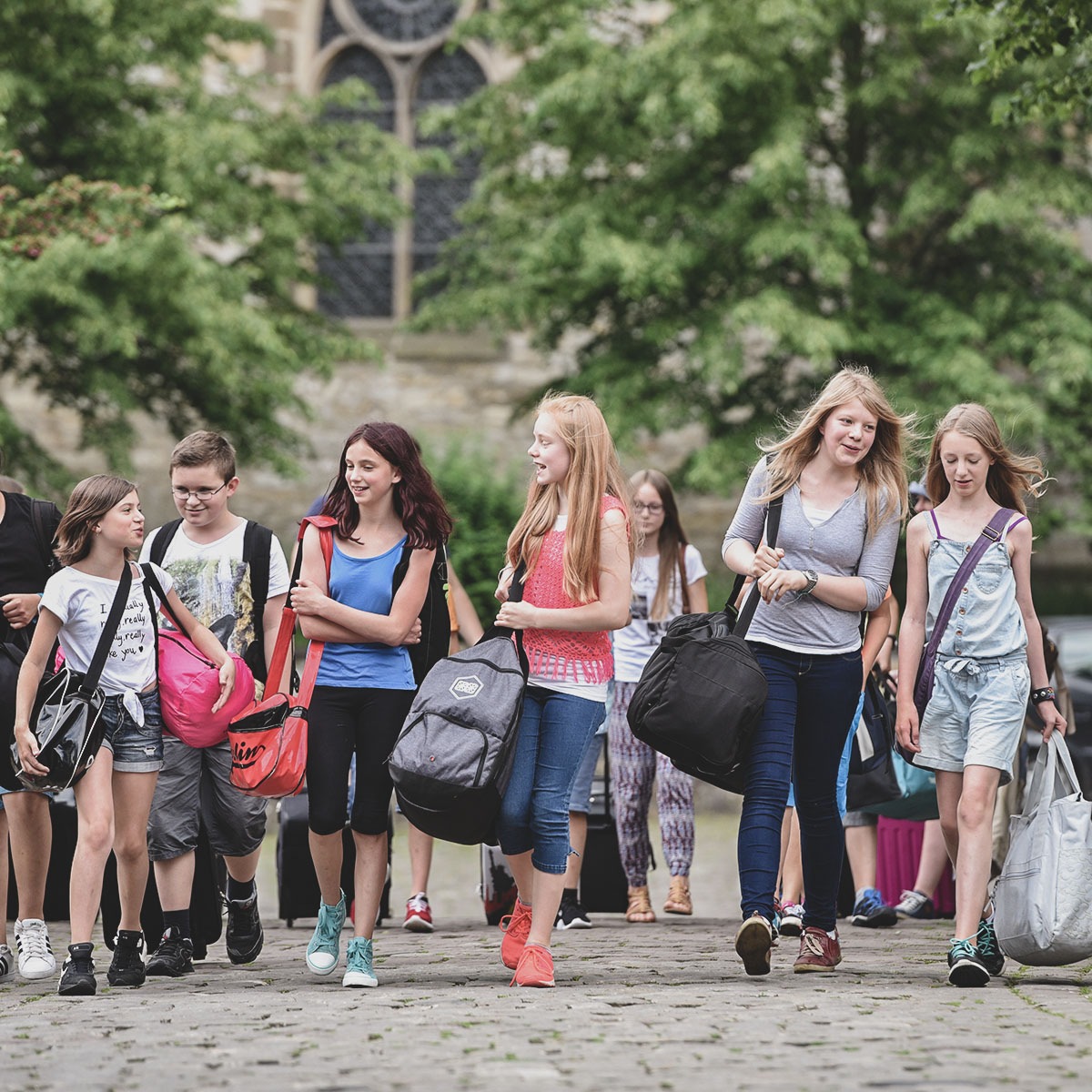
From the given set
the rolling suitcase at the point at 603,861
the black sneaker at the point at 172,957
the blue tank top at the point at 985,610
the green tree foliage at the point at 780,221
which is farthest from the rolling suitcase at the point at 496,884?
the green tree foliage at the point at 780,221

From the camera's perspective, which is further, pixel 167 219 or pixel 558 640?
pixel 167 219

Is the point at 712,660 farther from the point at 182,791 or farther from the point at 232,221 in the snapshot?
the point at 232,221

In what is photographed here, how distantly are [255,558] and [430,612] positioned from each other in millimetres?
814

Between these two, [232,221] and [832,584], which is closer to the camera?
[832,584]

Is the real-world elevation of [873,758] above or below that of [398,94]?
below

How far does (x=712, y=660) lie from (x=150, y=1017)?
79.8 inches

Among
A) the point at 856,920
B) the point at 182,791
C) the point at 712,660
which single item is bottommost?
the point at 856,920

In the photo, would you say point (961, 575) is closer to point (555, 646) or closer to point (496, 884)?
point (555, 646)

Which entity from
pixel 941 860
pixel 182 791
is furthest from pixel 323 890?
pixel 941 860

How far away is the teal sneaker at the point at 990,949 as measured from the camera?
625 cm

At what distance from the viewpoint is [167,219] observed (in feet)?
46.2

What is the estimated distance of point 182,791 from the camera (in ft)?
21.4

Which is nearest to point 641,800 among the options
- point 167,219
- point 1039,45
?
point 1039,45

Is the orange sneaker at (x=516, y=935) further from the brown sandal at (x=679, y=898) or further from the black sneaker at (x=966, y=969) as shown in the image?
the brown sandal at (x=679, y=898)
